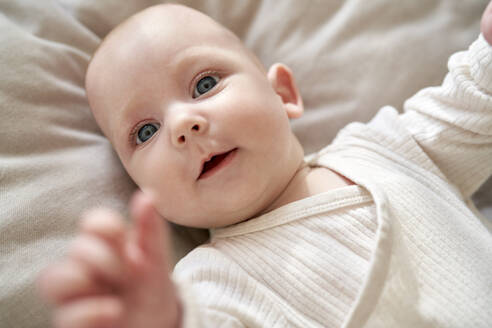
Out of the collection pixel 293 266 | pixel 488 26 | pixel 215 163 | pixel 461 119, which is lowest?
pixel 293 266

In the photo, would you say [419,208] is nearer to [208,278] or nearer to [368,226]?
[368,226]

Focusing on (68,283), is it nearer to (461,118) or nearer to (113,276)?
(113,276)

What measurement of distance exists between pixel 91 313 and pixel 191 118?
47cm

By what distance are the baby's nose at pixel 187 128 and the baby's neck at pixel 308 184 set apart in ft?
1.00

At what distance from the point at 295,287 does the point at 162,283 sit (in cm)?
43

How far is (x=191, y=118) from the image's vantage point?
0.83 metres

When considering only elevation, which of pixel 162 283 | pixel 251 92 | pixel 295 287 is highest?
pixel 251 92

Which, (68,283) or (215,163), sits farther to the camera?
→ (215,163)

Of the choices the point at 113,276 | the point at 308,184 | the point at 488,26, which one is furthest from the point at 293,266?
the point at 488,26

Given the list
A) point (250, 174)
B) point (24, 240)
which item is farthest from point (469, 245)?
point (24, 240)

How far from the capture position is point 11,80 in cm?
106

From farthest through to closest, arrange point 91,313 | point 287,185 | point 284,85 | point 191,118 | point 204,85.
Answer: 1. point 284,85
2. point 287,185
3. point 204,85
4. point 191,118
5. point 91,313

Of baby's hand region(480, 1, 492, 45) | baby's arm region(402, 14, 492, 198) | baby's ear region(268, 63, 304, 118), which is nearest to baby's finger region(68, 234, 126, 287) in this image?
baby's ear region(268, 63, 304, 118)

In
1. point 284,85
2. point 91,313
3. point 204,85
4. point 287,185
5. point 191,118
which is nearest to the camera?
point 91,313
